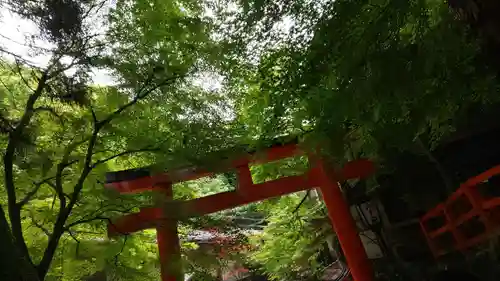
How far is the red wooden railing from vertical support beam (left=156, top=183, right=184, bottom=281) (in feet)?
8.56

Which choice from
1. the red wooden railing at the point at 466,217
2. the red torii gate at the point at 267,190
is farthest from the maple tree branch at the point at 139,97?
the red wooden railing at the point at 466,217

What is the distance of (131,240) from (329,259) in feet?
13.5

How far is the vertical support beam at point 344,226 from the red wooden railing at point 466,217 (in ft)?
2.63

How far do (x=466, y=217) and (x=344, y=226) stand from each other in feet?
5.66

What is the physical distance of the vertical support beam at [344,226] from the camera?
5.20m

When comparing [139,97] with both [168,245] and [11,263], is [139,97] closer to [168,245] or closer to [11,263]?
[11,263]

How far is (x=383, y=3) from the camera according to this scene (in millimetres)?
2422

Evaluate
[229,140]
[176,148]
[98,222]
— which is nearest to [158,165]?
[176,148]

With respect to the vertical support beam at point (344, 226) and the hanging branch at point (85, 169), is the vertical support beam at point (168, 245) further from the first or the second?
the vertical support beam at point (344, 226)

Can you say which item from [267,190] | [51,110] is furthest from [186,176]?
[51,110]

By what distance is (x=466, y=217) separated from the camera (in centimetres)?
384

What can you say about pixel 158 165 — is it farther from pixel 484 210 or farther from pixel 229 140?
pixel 484 210

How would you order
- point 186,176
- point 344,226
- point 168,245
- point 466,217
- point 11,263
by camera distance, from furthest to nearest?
point 344,226 < point 168,245 < point 186,176 < point 466,217 < point 11,263

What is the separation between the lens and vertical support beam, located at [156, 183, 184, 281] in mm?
3764
